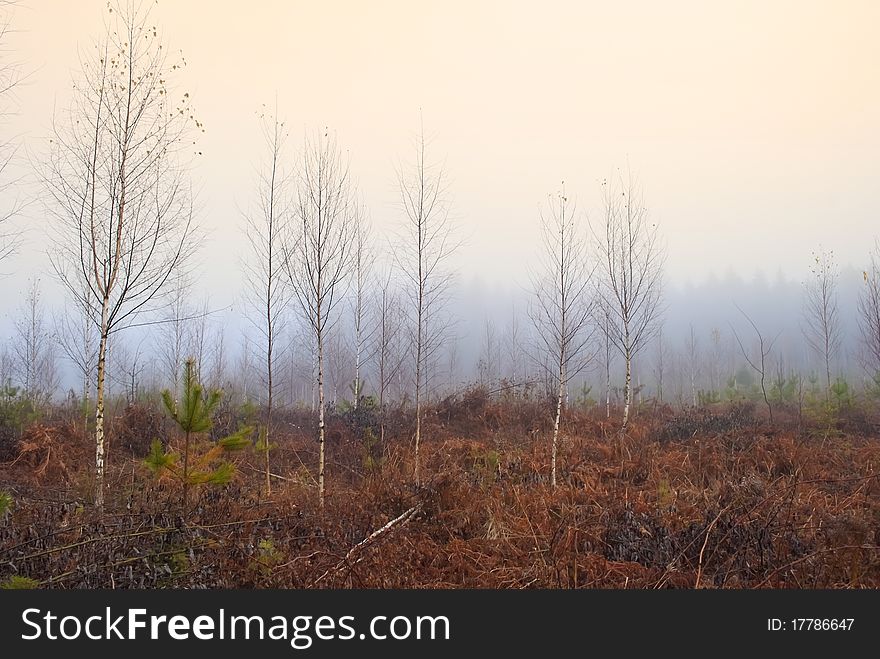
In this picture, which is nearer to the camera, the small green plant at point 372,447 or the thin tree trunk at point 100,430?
the thin tree trunk at point 100,430

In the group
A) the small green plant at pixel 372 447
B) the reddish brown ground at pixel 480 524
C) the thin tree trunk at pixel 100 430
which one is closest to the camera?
the reddish brown ground at pixel 480 524

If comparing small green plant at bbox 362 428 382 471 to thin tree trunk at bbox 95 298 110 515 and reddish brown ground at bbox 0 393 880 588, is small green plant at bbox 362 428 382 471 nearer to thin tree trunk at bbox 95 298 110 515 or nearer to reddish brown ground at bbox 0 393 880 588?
reddish brown ground at bbox 0 393 880 588

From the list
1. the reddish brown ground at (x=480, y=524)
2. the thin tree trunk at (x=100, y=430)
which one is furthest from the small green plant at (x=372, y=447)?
the thin tree trunk at (x=100, y=430)

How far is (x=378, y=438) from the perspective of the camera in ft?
40.9

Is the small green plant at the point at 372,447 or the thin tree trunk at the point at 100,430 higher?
the thin tree trunk at the point at 100,430

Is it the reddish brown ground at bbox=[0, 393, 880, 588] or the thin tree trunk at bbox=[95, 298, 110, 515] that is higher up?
the thin tree trunk at bbox=[95, 298, 110, 515]

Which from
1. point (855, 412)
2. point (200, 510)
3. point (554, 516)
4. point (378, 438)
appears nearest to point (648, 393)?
point (855, 412)

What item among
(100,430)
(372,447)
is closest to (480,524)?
(100,430)

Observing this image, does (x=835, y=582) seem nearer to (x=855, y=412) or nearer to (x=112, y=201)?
(x=112, y=201)

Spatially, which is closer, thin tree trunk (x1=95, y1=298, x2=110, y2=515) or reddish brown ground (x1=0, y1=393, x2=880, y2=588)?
reddish brown ground (x1=0, y1=393, x2=880, y2=588)

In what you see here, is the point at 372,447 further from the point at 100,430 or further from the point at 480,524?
the point at 100,430

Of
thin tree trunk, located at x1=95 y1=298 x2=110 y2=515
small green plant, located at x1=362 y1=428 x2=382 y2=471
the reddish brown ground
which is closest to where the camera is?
the reddish brown ground

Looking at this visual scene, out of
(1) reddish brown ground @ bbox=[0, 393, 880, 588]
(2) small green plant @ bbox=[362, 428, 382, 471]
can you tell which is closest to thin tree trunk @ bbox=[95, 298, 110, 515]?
(1) reddish brown ground @ bbox=[0, 393, 880, 588]

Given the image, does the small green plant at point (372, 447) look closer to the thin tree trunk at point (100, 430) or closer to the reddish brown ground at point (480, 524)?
the reddish brown ground at point (480, 524)
